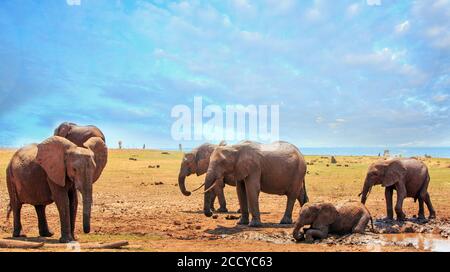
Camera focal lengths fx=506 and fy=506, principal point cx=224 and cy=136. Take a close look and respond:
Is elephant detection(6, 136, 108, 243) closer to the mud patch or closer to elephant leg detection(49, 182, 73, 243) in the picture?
elephant leg detection(49, 182, 73, 243)

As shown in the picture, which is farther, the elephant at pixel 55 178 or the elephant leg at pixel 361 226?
the elephant leg at pixel 361 226

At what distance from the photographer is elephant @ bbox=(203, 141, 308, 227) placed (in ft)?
56.7

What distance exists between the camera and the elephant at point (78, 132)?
18719 mm

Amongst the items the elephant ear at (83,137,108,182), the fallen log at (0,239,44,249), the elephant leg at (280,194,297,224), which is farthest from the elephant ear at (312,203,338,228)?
the fallen log at (0,239,44,249)

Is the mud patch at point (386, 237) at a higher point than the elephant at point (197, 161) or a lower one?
lower

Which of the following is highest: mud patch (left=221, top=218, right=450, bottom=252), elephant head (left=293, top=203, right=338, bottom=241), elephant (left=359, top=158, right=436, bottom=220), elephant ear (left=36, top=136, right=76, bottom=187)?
elephant ear (left=36, top=136, right=76, bottom=187)

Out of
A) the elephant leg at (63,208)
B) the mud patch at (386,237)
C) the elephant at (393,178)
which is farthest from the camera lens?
the elephant at (393,178)

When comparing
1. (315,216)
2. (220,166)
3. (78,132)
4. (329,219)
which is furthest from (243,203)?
(78,132)

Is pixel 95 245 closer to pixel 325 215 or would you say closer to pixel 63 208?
pixel 63 208

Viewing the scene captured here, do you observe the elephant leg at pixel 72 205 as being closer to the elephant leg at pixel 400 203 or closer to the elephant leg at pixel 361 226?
the elephant leg at pixel 361 226

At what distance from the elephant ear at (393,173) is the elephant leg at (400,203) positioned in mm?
355

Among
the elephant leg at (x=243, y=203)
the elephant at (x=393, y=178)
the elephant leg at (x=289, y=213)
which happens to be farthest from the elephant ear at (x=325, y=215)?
the elephant at (x=393, y=178)
